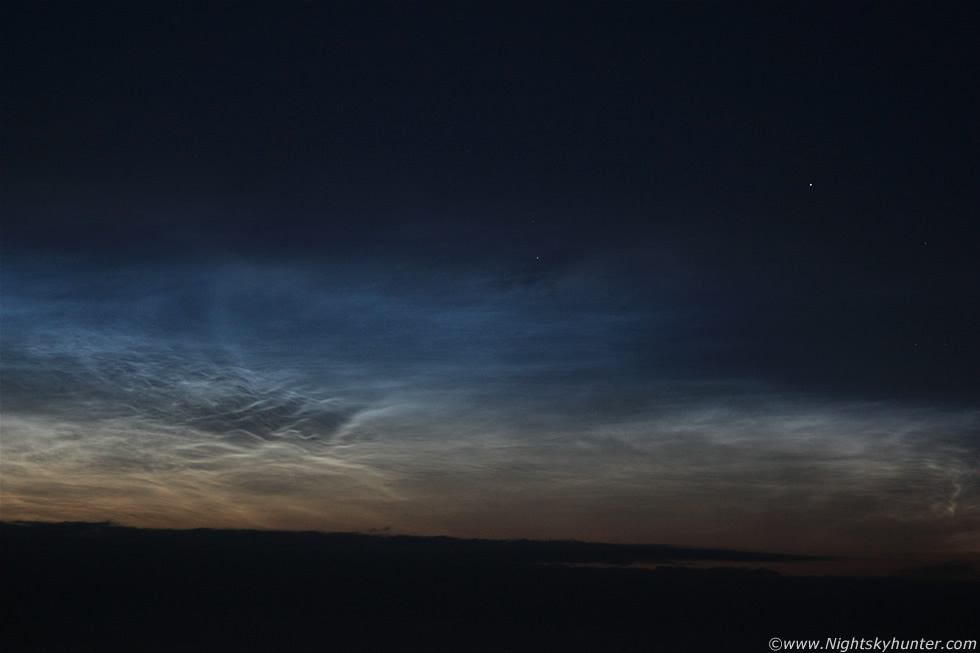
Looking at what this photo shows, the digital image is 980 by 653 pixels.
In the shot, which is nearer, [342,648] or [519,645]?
[519,645]

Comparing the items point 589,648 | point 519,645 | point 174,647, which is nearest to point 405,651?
point 519,645

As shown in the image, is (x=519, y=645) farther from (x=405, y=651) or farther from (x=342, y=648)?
(x=342, y=648)

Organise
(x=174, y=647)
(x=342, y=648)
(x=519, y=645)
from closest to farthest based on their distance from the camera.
→ (x=519, y=645), (x=342, y=648), (x=174, y=647)

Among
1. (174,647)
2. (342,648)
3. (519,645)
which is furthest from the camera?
(174,647)

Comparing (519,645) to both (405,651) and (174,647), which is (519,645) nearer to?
(405,651)

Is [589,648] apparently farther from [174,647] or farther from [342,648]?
[174,647]

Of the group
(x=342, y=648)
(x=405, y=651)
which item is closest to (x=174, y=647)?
(x=342, y=648)

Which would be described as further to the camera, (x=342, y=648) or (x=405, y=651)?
(x=342, y=648)
